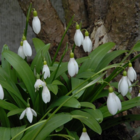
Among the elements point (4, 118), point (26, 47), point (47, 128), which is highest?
point (26, 47)

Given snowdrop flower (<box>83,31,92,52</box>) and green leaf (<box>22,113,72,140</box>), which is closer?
green leaf (<box>22,113,72,140</box>)

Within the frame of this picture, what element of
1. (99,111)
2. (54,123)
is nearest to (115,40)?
(99,111)

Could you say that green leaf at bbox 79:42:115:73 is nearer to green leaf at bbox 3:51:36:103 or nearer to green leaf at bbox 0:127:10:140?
green leaf at bbox 3:51:36:103

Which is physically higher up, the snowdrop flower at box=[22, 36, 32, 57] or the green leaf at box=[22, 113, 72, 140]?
the snowdrop flower at box=[22, 36, 32, 57]

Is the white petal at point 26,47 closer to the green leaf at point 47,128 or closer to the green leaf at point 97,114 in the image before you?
the green leaf at point 47,128

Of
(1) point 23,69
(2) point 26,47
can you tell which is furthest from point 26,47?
(1) point 23,69

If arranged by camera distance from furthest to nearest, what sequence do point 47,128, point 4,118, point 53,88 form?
point 4,118 → point 53,88 → point 47,128

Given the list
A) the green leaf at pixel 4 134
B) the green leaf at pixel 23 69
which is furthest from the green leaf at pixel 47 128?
the green leaf at pixel 23 69

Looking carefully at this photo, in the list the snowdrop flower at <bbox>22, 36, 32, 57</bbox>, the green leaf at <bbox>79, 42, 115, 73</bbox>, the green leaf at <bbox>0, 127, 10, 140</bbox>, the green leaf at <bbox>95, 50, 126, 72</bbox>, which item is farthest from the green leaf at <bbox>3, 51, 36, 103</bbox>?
the green leaf at <bbox>95, 50, 126, 72</bbox>

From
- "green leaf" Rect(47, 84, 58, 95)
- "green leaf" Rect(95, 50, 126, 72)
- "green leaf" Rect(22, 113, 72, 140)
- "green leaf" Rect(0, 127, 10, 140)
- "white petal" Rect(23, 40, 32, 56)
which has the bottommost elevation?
"green leaf" Rect(22, 113, 72, 140)

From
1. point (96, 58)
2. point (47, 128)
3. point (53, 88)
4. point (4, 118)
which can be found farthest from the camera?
point (96, 58)

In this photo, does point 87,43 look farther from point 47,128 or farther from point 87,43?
point 47,128
